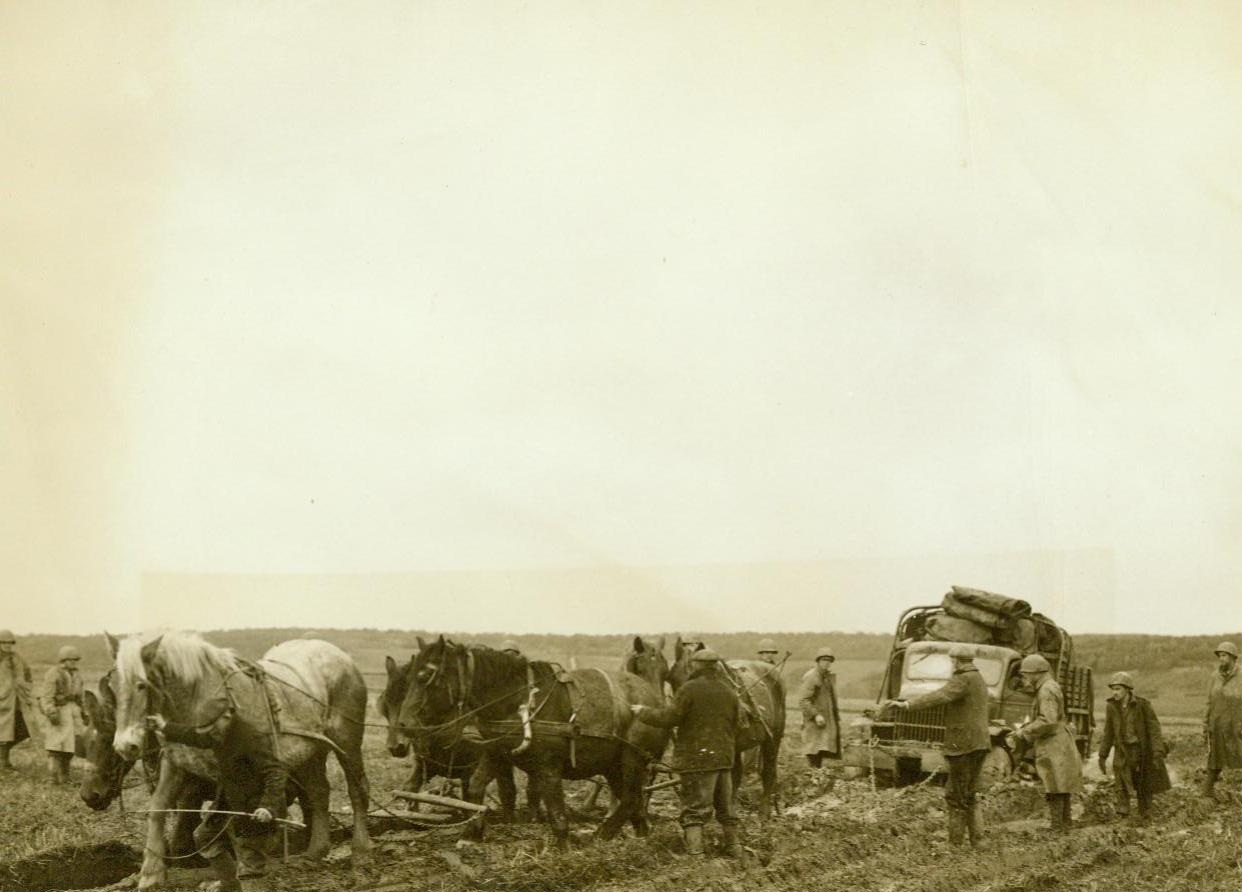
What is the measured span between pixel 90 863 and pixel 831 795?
9.77 metres

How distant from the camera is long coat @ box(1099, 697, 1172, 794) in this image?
50.4 feet

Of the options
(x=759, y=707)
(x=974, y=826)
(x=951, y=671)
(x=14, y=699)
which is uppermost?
(x=951, y=671)

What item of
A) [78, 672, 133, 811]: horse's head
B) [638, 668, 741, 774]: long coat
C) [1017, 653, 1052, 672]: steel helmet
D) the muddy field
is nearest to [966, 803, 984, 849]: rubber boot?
the muddy field

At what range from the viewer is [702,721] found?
11953 mm

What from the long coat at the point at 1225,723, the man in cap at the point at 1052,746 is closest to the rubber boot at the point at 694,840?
the man in cap at the point at 1052,746

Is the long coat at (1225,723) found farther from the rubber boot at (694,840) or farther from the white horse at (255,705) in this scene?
the white horse at (255,705)

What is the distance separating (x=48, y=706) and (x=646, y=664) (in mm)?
8879

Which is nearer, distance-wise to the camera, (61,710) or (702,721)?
(702,721)

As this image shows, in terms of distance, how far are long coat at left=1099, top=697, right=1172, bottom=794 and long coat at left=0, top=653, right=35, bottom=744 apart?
1482 cm

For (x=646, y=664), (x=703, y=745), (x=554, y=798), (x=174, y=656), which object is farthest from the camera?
(x=646, y=664)

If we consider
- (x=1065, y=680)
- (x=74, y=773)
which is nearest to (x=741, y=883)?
(x=1065, y=680)

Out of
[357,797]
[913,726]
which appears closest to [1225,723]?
[913,726]

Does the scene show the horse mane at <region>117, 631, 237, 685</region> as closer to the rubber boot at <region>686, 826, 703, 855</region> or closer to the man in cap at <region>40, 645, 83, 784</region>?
the rubber boot at <region>686, 826, 703, 855</region>

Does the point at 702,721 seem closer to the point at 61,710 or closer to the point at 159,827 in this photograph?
the point at 159,827
